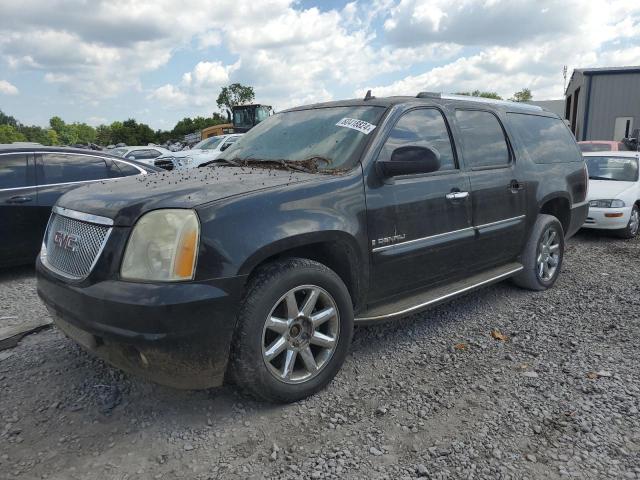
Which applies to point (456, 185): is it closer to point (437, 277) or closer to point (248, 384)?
point (437, 277)

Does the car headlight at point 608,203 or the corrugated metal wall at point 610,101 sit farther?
the corrugated metal wall at point 610,101

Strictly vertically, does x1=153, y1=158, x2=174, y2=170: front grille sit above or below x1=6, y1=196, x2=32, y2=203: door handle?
above

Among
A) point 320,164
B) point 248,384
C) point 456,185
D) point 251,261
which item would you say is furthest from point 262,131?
point 248,384

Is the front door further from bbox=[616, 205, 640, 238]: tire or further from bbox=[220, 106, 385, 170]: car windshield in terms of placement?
bbox=[616, 205, 640, 238]: tire

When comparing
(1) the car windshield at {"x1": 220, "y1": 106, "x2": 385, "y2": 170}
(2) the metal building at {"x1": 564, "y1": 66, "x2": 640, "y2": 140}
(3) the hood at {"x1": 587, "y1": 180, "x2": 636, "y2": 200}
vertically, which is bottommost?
(3) the hood at {"x1": 587, "y1": 180, "x2": 636, "y2": 200}

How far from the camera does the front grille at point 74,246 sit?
2.70m

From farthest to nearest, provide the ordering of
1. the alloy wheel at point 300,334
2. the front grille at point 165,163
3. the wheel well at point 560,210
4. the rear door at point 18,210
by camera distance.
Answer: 1. the front grille at point 165,163
2. the rear door at point 18,210
3. the wheel well at point 560,210
4. the alloy wheel at point 300,334

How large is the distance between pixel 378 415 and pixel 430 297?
3.68 feet

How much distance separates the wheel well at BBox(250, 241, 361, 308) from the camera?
3096mm

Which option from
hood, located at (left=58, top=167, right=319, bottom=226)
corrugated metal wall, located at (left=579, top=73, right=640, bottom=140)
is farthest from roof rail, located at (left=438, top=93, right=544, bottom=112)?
corrugated metal wall, located at (left=579, top=73, right=640, bottom=140)

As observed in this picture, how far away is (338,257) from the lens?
317 cm

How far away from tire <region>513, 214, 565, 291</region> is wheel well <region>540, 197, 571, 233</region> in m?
0.19

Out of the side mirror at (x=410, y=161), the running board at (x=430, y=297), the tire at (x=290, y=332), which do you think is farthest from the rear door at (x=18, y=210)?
the side mirror at (x=410, y=161)

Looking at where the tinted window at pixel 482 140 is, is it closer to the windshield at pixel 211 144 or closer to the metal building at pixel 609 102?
the windshield at pixel 211 144
